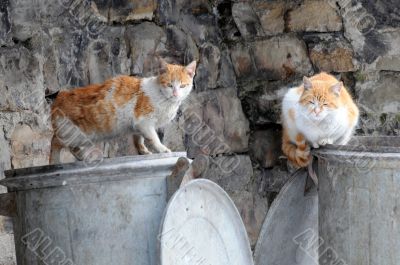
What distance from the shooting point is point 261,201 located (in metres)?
3.79

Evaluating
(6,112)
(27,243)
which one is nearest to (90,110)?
(6,112)

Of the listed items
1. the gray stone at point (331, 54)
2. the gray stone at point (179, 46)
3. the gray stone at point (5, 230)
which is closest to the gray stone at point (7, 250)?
the gray stone at point (5, 230)

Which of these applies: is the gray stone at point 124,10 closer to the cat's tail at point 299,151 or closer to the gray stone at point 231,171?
the gray stone at point 231,171

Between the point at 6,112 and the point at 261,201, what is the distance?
1540 millimetres

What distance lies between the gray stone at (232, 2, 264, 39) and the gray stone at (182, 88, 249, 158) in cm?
29

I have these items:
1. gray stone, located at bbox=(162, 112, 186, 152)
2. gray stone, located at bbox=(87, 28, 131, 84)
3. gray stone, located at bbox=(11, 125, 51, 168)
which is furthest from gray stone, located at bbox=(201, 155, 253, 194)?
gray stone, located at bbox=(11, 125, 51, 168)

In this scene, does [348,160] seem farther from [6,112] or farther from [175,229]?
[6,112]

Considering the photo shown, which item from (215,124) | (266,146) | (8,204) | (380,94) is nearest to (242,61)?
(215,124)

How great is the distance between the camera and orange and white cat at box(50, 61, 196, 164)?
2520 millimetres

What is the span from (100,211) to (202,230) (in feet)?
1.09

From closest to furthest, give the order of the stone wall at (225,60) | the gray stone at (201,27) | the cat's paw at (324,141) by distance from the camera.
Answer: the cat's paw at (324,141) → the stone wall at (225,60) → the gray stone at (201,27)

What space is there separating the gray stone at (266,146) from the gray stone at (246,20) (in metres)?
0.49

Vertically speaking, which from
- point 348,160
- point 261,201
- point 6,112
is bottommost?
point 261,201

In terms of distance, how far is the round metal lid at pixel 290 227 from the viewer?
2.65 meters
